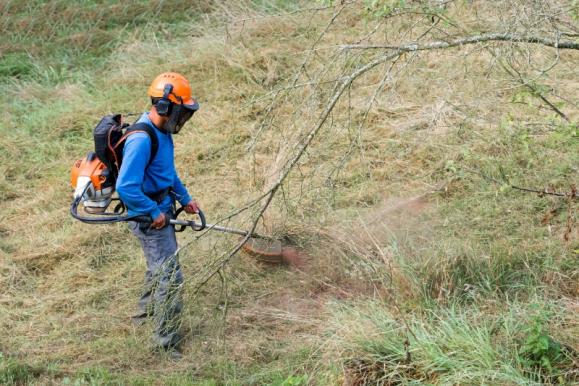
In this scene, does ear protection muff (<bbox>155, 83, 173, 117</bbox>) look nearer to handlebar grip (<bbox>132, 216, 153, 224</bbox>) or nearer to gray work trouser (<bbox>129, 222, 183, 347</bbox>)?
handlebar grip (<bbox>132, 216, 153, 224</bbox>)

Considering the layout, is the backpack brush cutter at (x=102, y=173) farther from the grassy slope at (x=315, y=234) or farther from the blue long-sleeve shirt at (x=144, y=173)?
the grassy slope at (x=315, y=234)

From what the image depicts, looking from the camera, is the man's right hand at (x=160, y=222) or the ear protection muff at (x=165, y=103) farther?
the man's right hand at (x=160, y=222)

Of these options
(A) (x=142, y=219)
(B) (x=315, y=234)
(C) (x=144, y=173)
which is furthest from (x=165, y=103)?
(B) (x=315, y=234)

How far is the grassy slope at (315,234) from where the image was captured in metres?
5.19

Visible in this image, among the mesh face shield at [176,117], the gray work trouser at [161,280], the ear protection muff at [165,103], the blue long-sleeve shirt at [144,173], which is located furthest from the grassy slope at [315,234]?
the ear protection muff at [165,103]

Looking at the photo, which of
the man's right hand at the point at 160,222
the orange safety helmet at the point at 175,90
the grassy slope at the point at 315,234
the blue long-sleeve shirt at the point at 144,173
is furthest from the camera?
the man's right hand at the point at 160,222

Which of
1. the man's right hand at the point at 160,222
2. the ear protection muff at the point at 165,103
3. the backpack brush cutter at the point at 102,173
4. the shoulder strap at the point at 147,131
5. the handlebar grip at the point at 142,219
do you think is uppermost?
the ear protection muff at the point at 165,103

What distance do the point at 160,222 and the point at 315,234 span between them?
1.69 m

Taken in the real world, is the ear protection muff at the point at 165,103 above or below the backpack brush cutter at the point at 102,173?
above

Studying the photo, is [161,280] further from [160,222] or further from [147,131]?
[147,131]

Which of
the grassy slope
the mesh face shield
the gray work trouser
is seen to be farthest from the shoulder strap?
the grassy slope

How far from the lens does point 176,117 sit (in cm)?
550

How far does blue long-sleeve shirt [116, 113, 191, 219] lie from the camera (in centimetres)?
535

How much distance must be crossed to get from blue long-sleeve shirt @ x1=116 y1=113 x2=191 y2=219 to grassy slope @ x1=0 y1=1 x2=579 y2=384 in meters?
0.54
